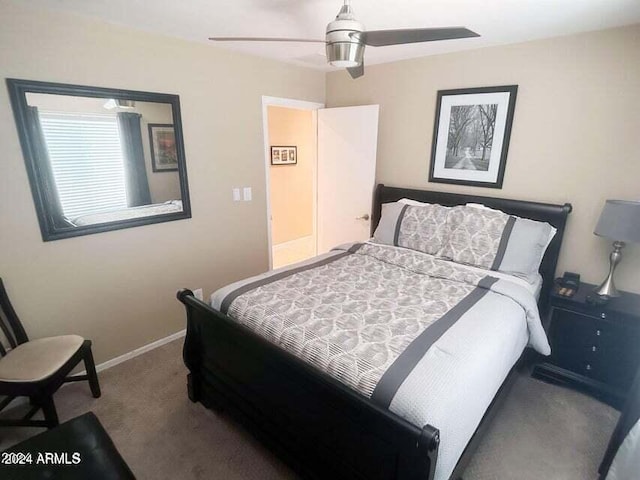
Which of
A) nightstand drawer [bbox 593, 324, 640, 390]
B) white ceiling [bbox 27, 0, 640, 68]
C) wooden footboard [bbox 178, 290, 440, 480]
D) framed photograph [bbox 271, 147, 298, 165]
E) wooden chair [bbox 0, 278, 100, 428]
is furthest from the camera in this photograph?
framed photograph [bbox 271, 147, 298, 165]

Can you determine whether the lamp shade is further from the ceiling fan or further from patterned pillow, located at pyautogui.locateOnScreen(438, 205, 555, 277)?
the ceiling fan

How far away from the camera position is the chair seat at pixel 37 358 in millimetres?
1712

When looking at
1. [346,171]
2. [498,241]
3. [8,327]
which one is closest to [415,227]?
[498,241]

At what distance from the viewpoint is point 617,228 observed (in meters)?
1.98

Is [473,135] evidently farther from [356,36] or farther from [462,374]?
[462,374]

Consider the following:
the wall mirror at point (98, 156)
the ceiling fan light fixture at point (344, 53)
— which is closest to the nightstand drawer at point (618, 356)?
the ceiling fan light fixture at point (344, 53)

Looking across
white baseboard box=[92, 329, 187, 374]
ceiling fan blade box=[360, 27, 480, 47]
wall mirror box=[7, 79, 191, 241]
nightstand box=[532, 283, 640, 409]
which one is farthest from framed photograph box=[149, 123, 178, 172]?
Result: nightstand box=[532, 283, 640, 409]

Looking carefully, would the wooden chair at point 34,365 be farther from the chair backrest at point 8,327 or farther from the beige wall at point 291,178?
the beige wall at point 291,178

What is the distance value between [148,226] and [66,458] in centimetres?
162

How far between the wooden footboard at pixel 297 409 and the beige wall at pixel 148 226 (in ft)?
2.74

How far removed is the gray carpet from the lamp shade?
1128 mm

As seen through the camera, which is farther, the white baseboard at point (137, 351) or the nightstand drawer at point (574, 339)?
the white baseboard at point (137, 351)

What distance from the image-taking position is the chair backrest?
1911 millimetres

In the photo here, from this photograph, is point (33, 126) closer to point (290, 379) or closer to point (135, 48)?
point (135, 48)
